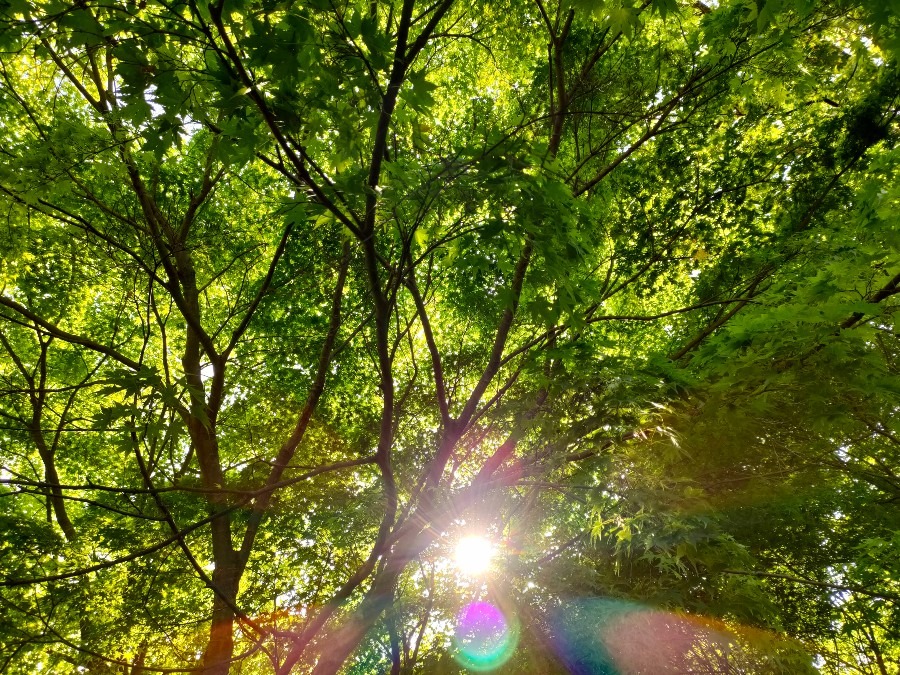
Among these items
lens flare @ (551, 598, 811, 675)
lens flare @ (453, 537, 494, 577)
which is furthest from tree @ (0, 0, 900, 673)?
lens flare @ (453, 537, 494, 577)

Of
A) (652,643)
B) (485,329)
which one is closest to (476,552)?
(652,643)

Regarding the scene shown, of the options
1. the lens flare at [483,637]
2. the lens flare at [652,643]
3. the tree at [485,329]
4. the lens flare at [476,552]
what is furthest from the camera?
the lens flare at [476,552]

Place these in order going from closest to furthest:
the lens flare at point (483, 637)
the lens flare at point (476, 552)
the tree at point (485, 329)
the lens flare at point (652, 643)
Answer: the tree at point (485, 329), the lens flare at point (652, 643), the lens flare at point (483, 637), the lens flare at point (476, 552)

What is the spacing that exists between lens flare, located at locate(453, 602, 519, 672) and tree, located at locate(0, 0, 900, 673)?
0.73 feet

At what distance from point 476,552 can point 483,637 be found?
1110 millimetres

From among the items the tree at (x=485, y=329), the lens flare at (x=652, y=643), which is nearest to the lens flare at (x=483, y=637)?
the tree at (x=485, y=329)

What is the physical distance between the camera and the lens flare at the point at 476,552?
17.6 feet

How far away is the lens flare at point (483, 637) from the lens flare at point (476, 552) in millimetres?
465

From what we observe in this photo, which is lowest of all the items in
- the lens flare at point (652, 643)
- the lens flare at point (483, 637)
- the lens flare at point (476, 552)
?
the lens flare at point (652, 643)

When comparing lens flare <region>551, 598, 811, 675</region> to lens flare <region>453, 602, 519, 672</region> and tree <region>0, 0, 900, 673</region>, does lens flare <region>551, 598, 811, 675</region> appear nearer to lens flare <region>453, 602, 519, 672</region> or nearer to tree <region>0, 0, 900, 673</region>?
tree <region>0, 0, 900, 673</region>

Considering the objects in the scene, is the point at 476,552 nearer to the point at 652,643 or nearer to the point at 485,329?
the point at 652,643

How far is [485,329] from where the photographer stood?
→ 5.32m

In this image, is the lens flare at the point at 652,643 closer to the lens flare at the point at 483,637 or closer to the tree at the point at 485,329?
the tree at the point at 485,329

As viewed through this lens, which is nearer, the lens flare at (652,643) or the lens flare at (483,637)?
the lens flare at (652,643)
